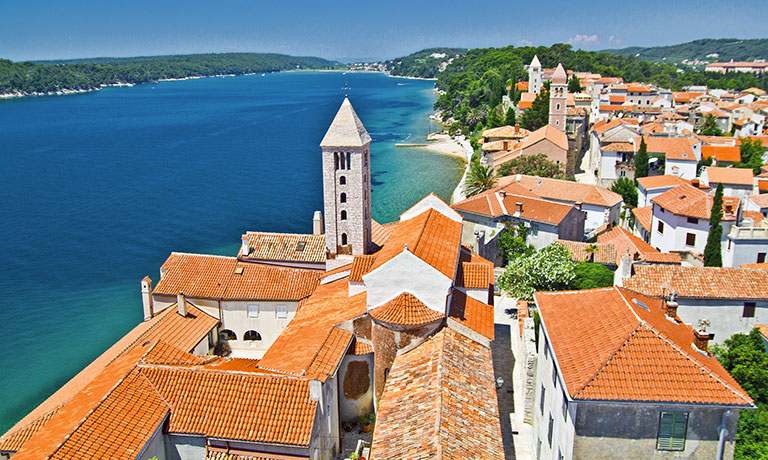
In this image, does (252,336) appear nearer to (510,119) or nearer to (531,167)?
(531,167)

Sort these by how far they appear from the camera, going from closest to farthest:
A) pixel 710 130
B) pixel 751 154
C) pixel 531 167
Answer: pixel 531 167
pixel 751 154
pixel 710 130

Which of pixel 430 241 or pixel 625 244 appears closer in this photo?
pixel 430 241

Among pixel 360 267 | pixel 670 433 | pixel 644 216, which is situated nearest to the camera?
pixel 670 433

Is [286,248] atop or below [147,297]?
atop

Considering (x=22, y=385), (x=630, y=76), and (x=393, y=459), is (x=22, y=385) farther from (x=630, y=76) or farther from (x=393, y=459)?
(x=630, y=76)

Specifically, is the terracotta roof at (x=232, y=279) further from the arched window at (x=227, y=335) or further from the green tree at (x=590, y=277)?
the green tree at (x=590, y=277)

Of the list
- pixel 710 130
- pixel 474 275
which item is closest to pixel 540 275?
pixel 474 275
